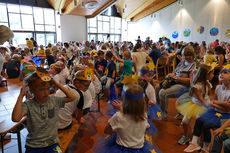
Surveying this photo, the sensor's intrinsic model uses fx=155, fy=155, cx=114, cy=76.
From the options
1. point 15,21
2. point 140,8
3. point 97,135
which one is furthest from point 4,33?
point 140,8

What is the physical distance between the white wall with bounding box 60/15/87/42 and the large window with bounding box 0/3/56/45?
3.48 feet

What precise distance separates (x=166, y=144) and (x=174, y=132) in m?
0.43

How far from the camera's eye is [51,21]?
16.0 metres

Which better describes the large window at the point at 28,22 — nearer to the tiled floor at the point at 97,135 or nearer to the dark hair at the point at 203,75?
the tiled floor at the point at 97,135

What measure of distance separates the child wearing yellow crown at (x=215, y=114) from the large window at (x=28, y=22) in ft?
52.1

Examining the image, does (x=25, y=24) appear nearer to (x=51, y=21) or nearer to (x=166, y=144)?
(x=51, y=21)

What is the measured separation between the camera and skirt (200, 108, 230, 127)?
2.09 meters

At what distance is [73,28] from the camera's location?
1709cm

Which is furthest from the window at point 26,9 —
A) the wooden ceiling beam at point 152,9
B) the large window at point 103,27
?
the wooden ceiling beam at point 152,9

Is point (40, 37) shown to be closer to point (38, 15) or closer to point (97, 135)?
point (38, 15)

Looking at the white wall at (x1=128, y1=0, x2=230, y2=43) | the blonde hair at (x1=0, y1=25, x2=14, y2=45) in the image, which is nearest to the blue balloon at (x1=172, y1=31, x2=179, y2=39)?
the white wall at (x1=128, y1=0, x2=230, y2=43)

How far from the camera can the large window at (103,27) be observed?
19.3 metres

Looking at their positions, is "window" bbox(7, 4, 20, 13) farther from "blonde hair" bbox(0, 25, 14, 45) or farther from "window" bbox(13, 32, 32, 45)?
"blonde hair" bbox(0, 25, 14, 45)

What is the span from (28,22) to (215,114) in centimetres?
1659
